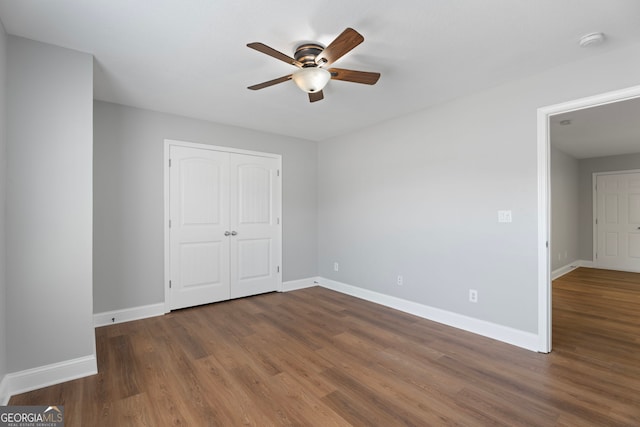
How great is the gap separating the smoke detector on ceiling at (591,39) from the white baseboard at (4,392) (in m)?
4.56

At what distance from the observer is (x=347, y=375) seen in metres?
2.29

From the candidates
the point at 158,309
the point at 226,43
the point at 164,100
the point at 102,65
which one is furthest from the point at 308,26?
the point at 158,309

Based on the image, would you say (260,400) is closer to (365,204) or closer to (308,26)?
(308,26)

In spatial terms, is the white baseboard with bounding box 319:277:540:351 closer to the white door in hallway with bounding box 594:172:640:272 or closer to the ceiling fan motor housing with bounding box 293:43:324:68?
the ceiling fan motor housing with bounding box 293:43:324:68

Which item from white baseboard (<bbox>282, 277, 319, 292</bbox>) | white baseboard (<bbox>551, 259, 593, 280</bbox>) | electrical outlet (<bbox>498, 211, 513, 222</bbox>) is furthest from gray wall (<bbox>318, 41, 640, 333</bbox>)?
white baseboard (<bbox>551, 259, 593, 280</bbox>)

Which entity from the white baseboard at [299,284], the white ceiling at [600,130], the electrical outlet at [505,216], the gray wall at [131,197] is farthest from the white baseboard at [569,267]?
the gray wall at [131,197]

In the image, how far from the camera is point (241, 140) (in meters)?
4.31

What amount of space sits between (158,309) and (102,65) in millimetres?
2667

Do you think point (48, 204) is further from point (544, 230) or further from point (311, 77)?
point (544, 230)

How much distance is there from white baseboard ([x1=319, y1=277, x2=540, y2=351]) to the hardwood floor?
12cm

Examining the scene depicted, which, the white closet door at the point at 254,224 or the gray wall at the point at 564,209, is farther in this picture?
the gray wall at the point at 564,209

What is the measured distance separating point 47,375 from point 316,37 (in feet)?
10.1

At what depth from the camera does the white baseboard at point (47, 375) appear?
2050 mm

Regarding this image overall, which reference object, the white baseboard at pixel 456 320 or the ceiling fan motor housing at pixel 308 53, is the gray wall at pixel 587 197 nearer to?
the white baseboard at pixel 456 320
